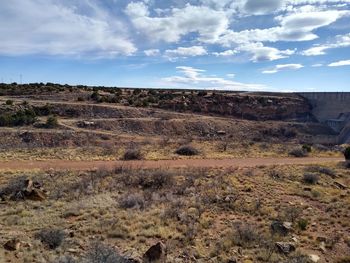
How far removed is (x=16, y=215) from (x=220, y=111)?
4875cm

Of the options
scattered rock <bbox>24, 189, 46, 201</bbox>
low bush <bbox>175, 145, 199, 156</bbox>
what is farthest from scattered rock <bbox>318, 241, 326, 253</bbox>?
low bush <bbox>175, 145, 199, 156</bbox>

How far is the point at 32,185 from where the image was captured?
15430 mm

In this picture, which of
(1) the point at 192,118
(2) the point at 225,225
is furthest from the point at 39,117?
(2) the point at 225,225

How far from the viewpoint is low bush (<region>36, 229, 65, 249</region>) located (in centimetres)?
1005

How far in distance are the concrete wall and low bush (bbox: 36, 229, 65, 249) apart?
58.4 m

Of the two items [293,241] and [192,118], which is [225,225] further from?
[192,118]

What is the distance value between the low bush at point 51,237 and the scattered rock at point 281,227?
6.19 m

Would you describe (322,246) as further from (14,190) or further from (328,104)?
(328,104)

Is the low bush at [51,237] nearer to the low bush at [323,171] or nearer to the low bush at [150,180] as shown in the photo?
the low bush at [150,180]

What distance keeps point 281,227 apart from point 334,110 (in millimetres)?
56123

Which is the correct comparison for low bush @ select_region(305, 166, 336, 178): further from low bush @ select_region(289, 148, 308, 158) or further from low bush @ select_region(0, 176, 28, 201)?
low bush @ select_region(0, 176, 28, 201)

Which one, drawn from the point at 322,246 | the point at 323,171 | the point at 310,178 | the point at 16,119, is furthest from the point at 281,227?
the point at 16,119

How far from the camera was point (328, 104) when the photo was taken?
65000mm

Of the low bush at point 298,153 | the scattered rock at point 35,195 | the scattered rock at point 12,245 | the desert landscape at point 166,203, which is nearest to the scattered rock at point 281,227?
the desert landscape at point 166,203
